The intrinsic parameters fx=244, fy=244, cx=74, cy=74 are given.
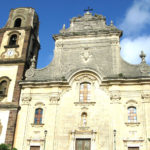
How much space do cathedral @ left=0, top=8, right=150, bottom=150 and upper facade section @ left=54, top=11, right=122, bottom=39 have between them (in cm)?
10

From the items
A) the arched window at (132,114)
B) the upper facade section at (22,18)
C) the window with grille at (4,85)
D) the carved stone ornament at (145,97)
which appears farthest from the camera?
the upper facade section at (22,18)

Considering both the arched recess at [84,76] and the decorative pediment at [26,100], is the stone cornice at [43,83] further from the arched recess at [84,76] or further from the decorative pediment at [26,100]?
the decorative pediment at [26,100]

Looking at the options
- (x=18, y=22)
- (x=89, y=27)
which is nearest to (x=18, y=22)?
(x=18, y=22)

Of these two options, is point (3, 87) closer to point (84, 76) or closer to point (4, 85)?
point (4, 85)

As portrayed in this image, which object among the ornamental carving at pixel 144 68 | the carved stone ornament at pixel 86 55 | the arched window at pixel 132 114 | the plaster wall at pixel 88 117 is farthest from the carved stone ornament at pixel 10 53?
the arched window at pixel 132 114

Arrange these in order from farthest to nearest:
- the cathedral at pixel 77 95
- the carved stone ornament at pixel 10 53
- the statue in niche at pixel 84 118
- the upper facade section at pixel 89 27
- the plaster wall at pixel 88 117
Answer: the carved stone ornament at pixel 10 53 → the upper facade section at pixel 89 27 → the statue in niche at pixel 84 118 → the cathedral at pixel 77 95 → the plaster wall at pixel 88 117

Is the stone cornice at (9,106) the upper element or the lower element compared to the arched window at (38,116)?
upper

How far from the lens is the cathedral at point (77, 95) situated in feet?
65.7

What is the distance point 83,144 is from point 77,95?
4.33 m

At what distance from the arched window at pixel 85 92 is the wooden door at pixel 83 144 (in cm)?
355

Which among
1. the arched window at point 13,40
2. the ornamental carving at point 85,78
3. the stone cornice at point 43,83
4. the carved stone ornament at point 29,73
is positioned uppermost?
the arched window at point 13,40

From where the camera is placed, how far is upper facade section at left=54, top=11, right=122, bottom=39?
2471 cm

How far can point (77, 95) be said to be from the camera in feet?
71.9

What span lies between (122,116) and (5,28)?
653 inches
